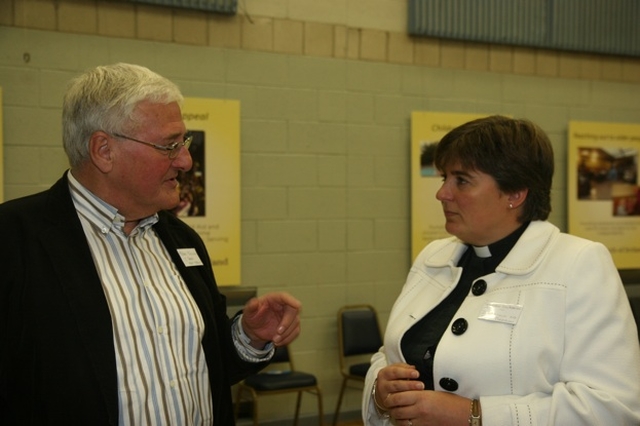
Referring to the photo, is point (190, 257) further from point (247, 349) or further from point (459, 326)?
point (459, 326)

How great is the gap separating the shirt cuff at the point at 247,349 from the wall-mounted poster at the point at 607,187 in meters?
4.39

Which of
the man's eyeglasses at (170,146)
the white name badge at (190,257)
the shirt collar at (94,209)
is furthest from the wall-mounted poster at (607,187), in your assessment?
the shirt collar at (94,209)

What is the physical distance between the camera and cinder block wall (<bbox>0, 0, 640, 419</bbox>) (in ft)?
14.3

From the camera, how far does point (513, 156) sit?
207cm

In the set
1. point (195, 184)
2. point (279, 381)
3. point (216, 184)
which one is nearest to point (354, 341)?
point (279, 381)

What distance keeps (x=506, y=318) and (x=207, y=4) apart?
354 centimetres

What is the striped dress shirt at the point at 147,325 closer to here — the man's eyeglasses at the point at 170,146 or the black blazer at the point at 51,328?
the black blazer at the point at 51,328

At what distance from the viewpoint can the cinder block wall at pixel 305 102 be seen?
4.37 meters

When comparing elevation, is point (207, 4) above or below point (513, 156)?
above

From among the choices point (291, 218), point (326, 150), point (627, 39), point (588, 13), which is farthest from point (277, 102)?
point (627, 39)

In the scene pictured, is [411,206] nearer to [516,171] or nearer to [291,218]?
[291,218]

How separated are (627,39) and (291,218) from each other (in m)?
3.59

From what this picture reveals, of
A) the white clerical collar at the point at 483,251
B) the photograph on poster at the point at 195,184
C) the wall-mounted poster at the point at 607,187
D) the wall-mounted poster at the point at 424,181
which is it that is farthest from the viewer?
the wall-mounted poster at the point at 607,187

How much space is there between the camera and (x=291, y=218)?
5086 millimetres
